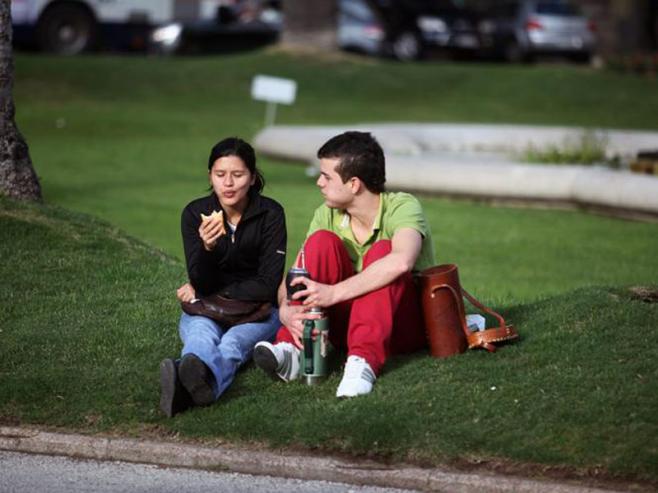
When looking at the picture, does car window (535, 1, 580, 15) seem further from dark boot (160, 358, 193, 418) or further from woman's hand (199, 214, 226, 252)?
dark boot (160, 358, 193, 418)

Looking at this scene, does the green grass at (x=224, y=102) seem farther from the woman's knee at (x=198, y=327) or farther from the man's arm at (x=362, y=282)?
the man's arm at (x=362, y=282)

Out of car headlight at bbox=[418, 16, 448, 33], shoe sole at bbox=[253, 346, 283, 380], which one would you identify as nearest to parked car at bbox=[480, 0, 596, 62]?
car headlight at bbox=[418, 16, 448, 33]

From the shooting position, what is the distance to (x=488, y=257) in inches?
452

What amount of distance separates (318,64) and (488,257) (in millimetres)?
17018

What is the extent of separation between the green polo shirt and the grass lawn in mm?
509

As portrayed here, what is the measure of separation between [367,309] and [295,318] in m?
0.33

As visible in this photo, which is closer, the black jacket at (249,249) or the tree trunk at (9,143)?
the black jacket at (249,249)

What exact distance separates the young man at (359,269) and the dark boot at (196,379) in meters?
0.31

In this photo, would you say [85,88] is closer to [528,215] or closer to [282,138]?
[282,138]

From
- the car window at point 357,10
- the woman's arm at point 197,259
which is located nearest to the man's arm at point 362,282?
the woman's arm at point 197,259

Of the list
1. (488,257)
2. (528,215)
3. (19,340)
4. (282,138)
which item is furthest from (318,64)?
(19,340)

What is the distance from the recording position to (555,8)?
1266 inches

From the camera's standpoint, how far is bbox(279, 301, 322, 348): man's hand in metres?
6.25

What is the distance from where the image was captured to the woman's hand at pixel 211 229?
621cm
